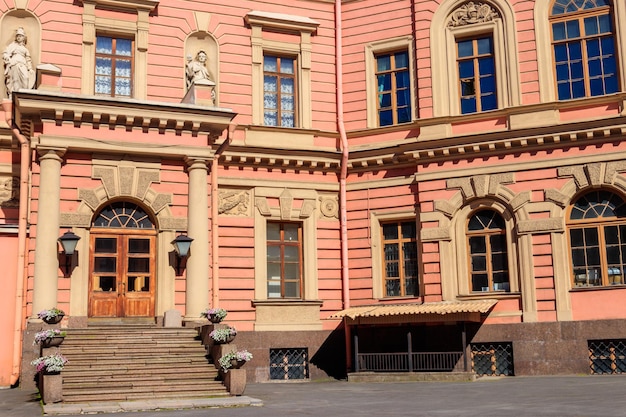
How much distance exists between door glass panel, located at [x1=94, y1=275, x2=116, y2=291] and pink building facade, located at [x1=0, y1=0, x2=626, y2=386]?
0.03m

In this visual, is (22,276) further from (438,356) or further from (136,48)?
(438,356)

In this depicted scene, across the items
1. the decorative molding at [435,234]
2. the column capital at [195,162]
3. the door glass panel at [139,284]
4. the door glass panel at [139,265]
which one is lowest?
the door glass panel at [139,284]

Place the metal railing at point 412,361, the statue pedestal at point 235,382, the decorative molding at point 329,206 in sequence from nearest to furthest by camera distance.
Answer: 1. the statue pedestal at point 235,382
2. the metal railing at point 412,361
3. the decorative molding at point 329,206

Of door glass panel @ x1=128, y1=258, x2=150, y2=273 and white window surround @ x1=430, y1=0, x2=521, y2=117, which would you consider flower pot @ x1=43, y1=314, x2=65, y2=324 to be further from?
white window surround @ x1=430, y1=0, x2=521, y2=117

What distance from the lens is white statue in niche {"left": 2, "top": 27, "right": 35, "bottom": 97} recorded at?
20.9 metres

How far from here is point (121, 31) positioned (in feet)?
73.4

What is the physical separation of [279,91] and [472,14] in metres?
6.01

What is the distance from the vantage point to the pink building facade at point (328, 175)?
760 inches

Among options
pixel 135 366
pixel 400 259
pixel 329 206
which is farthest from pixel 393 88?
pixel 135 366

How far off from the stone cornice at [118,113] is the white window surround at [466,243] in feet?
22.8

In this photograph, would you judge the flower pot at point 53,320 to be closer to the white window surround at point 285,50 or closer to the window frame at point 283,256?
the window frame at point 283,256

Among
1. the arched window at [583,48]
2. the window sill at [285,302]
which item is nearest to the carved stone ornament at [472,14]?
the arched window at [583,48]

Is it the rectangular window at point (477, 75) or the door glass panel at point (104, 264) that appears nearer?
the door glass panel at point (104, 264)

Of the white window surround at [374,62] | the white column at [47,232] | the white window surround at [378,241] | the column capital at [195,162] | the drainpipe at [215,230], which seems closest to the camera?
the white column at [47,232]
